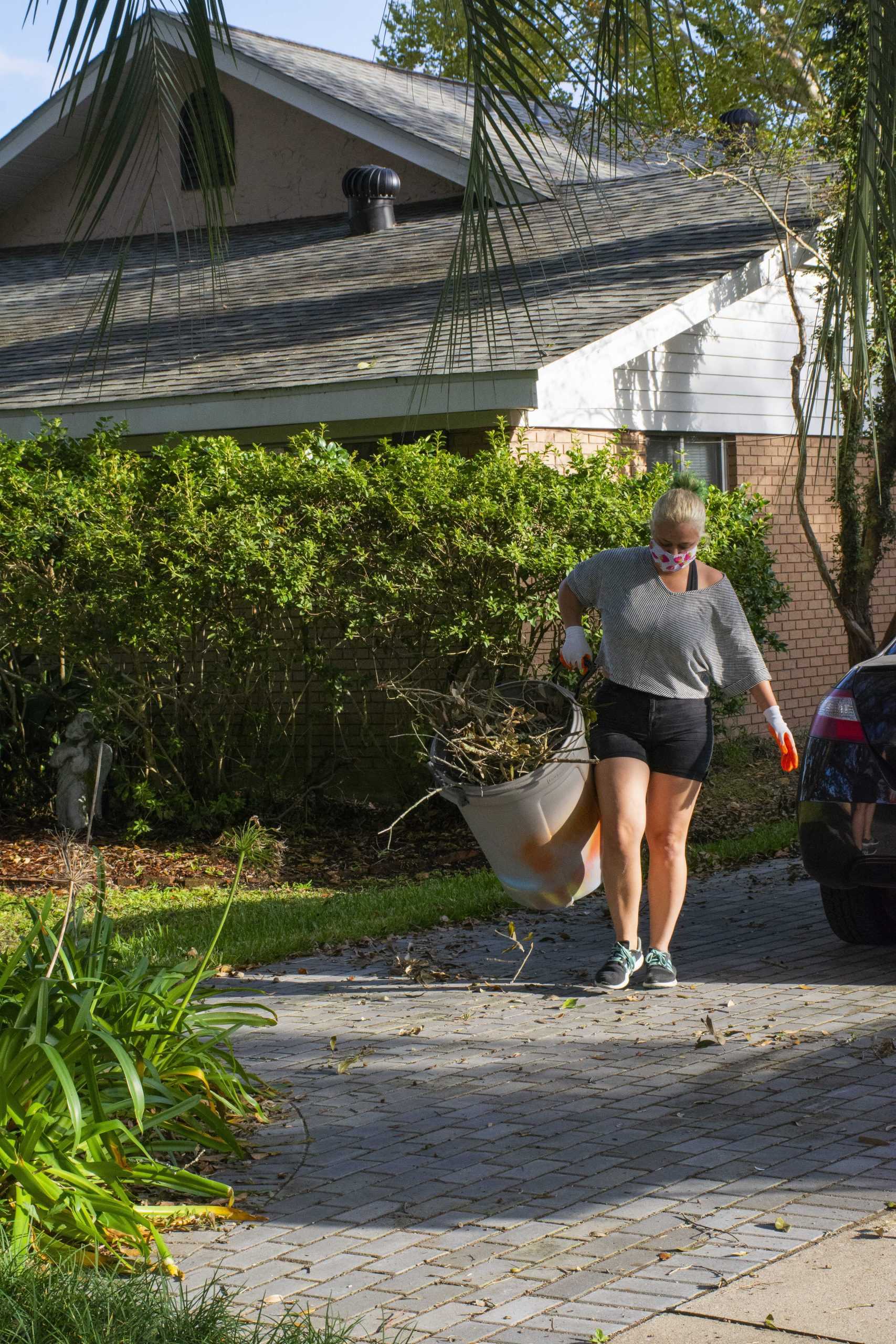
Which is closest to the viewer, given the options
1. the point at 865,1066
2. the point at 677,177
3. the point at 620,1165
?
the point at 620,1165

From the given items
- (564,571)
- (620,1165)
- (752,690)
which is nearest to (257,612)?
(564,571)

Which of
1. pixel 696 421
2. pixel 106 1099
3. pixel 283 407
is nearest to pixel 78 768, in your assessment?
pixel 283 407

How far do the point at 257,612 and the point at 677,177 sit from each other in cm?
976

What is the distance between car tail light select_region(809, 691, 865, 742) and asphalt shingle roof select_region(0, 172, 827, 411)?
3890mm

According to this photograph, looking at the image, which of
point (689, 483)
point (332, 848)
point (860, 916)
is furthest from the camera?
point (689, 483)

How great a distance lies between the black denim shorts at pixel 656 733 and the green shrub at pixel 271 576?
2.74 m

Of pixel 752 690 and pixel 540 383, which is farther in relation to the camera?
pixel 540 383

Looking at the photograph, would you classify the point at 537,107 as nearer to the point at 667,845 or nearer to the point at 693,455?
the point at 667,845

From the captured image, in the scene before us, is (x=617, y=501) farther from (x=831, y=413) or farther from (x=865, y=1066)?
(x=831, y=413)

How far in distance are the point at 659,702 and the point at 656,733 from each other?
131mm

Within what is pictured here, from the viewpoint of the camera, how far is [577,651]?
653 cm

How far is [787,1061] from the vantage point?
5.28 m

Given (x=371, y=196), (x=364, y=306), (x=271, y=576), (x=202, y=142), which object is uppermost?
(x=371, y=196)

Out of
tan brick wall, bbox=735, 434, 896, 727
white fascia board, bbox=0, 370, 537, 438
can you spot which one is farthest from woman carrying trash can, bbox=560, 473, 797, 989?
tan brick wall, bbox=735, 434, 896, 727
